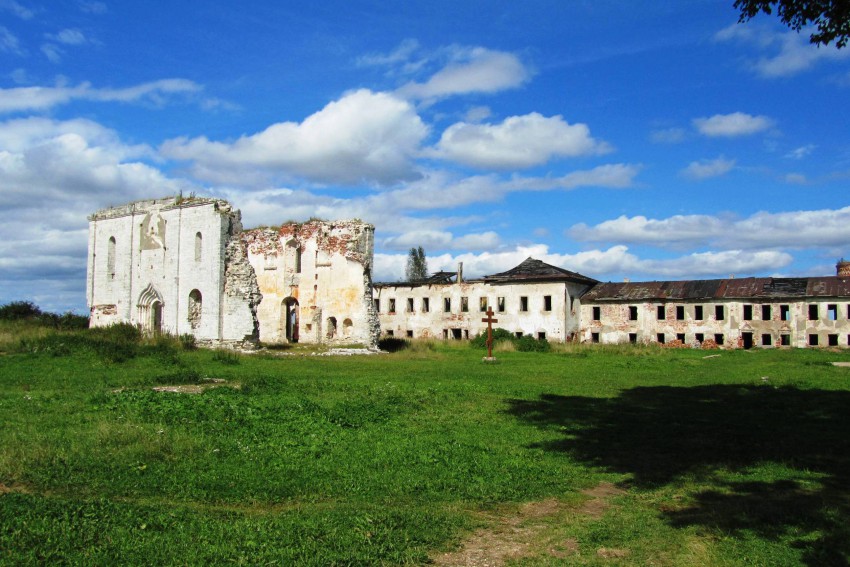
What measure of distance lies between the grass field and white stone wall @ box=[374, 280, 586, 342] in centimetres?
3153

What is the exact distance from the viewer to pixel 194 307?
3256 cm

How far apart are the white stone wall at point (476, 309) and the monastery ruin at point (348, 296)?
0.08 meters

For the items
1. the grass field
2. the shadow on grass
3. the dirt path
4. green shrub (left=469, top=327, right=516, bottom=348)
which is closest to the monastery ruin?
green shrub (left=469, top=327, right=516, bottom=348)

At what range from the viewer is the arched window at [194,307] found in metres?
32.3

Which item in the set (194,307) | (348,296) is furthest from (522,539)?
(348,296)

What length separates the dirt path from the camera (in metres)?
5.80

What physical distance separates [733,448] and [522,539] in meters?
5.70

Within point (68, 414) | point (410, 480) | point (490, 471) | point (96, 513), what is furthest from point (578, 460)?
point (68, 414)

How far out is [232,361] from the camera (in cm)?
2216

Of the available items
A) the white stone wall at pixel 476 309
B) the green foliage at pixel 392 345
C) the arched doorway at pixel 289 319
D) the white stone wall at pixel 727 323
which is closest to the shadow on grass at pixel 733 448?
the green foliage at pixel 392 345

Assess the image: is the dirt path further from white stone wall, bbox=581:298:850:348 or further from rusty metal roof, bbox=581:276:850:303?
rusty metal roof, bbox=581:276:850:303

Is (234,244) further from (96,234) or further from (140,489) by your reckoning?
(140,489)

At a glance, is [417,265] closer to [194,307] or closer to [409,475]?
[194,307]

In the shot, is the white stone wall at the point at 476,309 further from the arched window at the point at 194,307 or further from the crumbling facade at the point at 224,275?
the arched window at the point at 194,307
